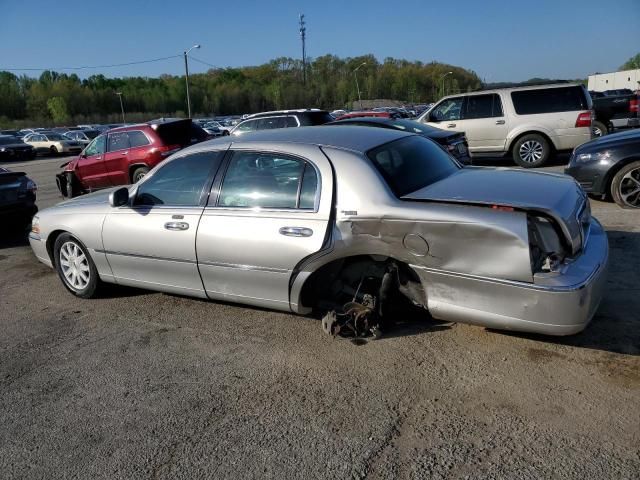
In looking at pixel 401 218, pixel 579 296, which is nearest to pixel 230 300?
pixel 401 218

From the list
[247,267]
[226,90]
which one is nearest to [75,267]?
[247,267]

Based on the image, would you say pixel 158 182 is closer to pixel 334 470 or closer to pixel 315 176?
pixel 315 176

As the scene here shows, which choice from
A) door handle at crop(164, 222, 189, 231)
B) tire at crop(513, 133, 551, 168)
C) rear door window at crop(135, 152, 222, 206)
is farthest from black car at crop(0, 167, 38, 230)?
tire at crop(513, 133, 551, 168)

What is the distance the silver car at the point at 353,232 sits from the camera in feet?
10.4

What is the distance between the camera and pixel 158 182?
466 centimetres

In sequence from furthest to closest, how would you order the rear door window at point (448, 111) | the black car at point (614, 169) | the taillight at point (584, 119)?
the rear door window at point (448, 111) < the taillight at point (584, 119) < the black car at point (614, 169)

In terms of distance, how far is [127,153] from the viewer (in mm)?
11766

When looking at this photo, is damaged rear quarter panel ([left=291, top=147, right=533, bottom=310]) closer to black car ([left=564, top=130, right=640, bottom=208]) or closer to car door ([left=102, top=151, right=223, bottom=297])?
car door ([left=102, top=151, right=223, bottom=297])

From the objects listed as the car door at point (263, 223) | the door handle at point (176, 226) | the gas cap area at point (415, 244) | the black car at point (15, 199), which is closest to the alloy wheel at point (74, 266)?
the door handle at point (176, 226)

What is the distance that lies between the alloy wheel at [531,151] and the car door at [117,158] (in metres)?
8.82

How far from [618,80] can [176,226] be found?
9010cm

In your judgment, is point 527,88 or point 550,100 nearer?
point 550,100

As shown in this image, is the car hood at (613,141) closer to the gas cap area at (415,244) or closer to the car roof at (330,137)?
the car roof at (330,137)

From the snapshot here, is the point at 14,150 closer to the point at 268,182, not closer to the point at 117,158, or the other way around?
the point at 117,158
